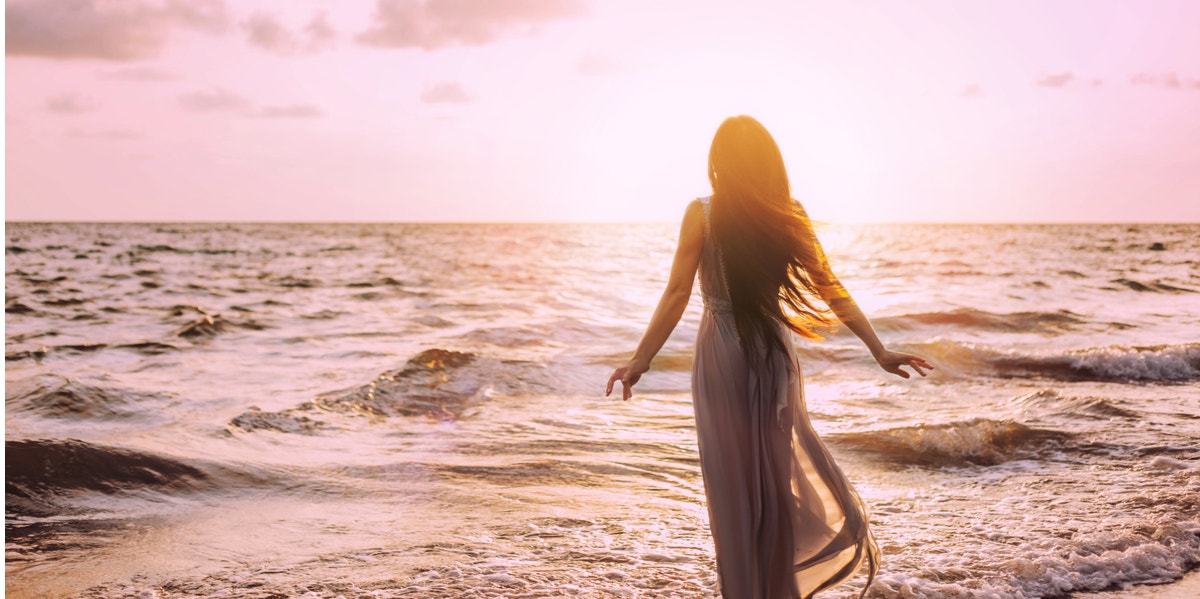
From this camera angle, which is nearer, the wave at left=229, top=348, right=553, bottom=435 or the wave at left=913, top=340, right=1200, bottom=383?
the wave at left=229, top=348, right=553, bottom=435

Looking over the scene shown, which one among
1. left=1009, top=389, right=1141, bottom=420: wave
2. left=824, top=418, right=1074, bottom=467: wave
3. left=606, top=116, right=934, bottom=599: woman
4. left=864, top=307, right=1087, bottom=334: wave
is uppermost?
left=606, top=116, right=934, bottom=599: woman

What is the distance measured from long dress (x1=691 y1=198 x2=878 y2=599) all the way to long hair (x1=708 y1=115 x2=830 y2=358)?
0.18ft

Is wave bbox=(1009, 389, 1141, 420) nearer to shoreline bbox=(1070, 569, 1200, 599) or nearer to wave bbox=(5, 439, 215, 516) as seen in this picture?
shoreline bbox=(1070, 569, 1200, 599)

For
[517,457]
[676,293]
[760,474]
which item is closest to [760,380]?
[760,474]

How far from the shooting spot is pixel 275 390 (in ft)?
35.9

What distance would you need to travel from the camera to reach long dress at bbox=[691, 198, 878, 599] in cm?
392

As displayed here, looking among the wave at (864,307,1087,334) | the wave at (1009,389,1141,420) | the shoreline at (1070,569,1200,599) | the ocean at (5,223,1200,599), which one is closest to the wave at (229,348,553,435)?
the ocean at (5,223,1200,599)

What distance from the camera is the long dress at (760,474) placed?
392cm

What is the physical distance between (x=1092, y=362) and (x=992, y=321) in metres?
5.33

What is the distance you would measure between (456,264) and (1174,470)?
34.3 metres

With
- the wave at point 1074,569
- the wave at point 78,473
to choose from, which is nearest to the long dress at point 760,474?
the wave at point 1074,569

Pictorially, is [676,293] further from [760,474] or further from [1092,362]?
[1092,362]

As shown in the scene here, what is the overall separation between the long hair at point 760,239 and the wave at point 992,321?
587 inches

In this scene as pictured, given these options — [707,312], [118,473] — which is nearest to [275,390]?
[118,473]
